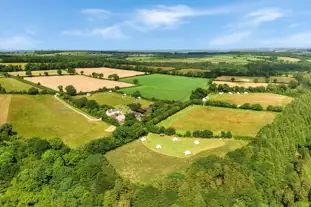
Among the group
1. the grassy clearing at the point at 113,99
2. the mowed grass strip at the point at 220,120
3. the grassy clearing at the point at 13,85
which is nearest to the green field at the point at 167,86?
the grassy clearing at the point at 113,99

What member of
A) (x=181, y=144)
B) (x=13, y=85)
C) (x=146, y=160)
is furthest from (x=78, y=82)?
(x=146, y=160)

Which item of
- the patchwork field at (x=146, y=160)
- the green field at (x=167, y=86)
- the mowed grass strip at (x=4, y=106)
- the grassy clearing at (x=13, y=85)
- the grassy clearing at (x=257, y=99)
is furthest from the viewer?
the green field at (x=167, y=86)

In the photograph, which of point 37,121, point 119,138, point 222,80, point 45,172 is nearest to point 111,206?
point 45,172

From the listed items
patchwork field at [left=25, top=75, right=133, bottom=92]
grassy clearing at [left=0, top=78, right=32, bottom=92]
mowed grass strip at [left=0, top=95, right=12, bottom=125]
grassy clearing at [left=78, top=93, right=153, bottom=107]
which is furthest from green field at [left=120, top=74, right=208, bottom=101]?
mowed grass strip at [left=0, top=95, right=12, bottom=125]

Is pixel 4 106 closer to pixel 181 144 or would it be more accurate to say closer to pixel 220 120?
pixel 181 144

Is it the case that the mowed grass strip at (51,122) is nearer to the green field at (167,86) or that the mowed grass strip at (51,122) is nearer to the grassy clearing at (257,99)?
the green field at (167,86)

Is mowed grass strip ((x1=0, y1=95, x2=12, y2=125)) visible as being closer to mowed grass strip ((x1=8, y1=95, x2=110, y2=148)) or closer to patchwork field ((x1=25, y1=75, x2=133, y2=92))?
mowed grass strip ((x1=8, y1=95, x2=110, y2=148))
